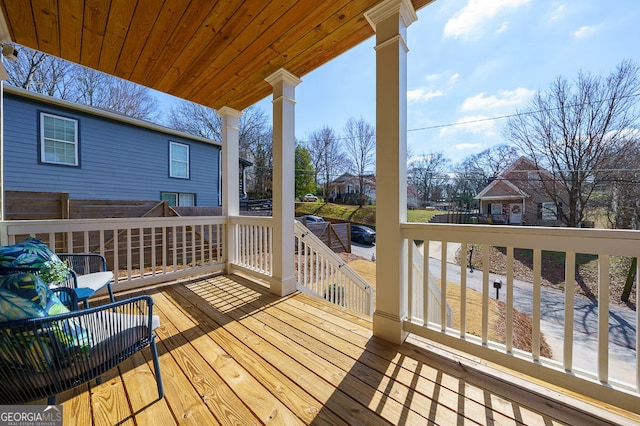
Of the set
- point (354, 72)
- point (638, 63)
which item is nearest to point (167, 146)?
point (354, 72)

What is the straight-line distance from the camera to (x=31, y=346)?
939 millimetres

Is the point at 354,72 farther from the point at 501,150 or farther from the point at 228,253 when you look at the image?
the point at 501,150

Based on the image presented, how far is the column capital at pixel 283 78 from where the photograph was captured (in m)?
2.75

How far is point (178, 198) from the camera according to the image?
8.46m

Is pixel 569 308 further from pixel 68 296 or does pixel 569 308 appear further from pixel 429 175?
pixel 429 175

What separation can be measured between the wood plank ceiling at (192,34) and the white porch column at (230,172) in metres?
0.85

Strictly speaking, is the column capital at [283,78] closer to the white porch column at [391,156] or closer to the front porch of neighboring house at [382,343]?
the front porch of neighboring house at [382,343]

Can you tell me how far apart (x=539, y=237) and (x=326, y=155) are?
1791 cm

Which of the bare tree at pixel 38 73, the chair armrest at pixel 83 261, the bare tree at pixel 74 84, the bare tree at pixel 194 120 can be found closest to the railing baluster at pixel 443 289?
the chair armrest at pixel 83 261

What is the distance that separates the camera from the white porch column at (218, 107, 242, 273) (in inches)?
146

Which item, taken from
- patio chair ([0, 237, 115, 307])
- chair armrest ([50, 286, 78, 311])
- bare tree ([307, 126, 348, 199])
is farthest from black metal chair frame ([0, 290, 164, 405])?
bare tree ([307, 126, 348, 199])

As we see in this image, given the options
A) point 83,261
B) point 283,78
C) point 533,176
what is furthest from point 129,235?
point 533,176

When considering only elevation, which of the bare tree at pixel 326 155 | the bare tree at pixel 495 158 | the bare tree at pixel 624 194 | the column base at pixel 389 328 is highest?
the bare tree at pixel 326 155

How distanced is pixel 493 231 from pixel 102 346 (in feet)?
7.47
